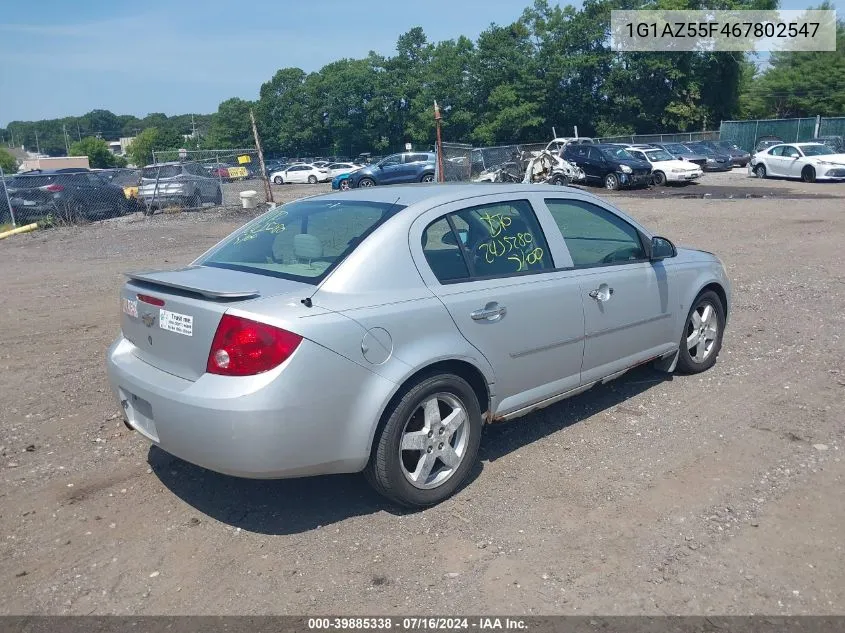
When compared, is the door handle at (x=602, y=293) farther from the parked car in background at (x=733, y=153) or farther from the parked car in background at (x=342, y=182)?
the parked car in background at (x=733, y=153)

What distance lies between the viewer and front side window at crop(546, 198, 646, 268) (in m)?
4.86

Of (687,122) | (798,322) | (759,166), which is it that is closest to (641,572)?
(798,322)

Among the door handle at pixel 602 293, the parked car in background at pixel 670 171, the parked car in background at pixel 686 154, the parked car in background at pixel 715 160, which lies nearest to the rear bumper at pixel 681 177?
the parked car in background at pixel 670 171

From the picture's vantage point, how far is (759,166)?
98.2 ft

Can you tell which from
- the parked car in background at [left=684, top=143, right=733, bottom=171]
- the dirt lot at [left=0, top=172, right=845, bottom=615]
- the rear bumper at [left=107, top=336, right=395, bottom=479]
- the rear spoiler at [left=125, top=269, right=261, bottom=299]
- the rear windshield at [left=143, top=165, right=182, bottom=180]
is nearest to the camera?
the dirt lot at [left=0, top=172, right=845, bottom=615]

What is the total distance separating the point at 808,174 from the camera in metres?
27.3

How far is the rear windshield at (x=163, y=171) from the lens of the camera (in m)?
21.5

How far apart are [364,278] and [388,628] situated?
5.29 ft

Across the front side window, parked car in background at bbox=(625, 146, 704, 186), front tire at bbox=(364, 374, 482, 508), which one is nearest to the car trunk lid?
front tire at bbox=(364, 374, 482, 508)

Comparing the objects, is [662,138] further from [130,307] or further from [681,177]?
[130,307]

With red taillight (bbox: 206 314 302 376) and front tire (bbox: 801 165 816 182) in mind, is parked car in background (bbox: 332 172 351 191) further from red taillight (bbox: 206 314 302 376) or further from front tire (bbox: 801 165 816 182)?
red taillight (bbox: 206 314 302 376)

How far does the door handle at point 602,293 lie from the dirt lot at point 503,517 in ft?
2.93

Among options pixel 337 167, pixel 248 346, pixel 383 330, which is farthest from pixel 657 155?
pixel 248 346

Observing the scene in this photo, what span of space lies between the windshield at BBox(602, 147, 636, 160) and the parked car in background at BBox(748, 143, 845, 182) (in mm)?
6272
